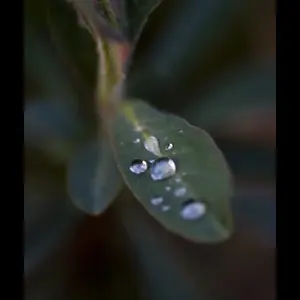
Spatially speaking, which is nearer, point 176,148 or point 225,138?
point 176,148

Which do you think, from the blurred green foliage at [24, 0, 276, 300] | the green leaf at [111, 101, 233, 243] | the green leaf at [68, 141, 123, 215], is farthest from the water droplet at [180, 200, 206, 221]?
the blurred green foliage at [24, 0, 276, 300]

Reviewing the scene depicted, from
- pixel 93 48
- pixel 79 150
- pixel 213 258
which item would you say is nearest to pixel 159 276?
pixel 213 258

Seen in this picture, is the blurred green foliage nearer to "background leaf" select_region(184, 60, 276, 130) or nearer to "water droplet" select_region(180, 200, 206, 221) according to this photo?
"background leaf" select_region(184, 60, 276, 130)

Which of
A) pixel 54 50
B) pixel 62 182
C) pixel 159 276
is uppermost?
pixel 54 50

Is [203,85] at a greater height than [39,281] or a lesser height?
greater

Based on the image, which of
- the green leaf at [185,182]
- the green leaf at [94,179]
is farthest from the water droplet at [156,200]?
the green leaf at [94,179]

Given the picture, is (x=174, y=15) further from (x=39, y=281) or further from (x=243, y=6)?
(x=39, y=281)

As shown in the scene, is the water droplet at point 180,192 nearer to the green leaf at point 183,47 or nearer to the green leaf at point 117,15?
the green leaf at point 117,15
